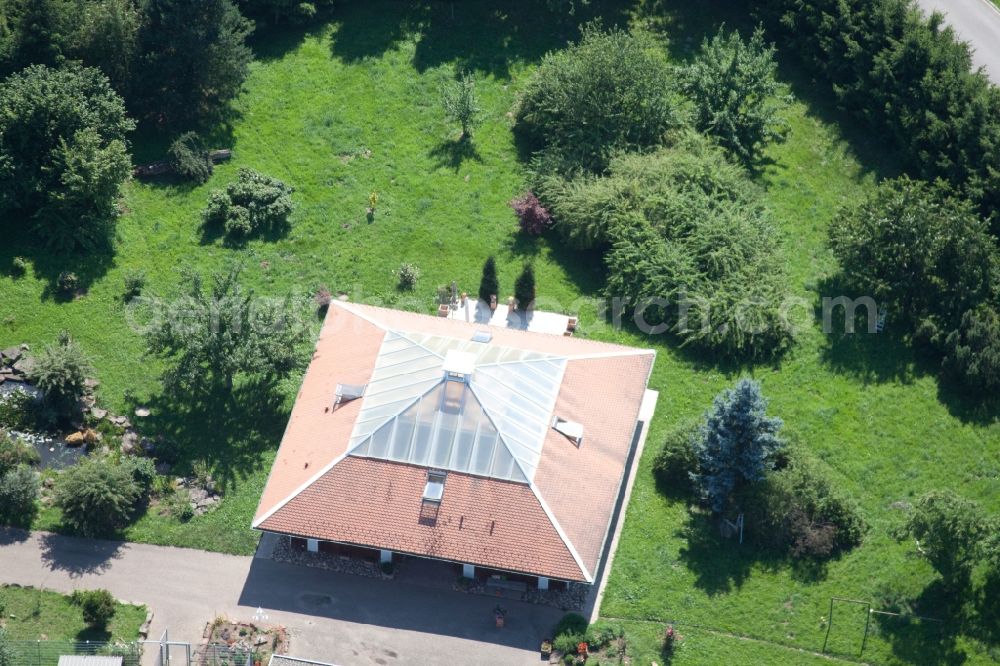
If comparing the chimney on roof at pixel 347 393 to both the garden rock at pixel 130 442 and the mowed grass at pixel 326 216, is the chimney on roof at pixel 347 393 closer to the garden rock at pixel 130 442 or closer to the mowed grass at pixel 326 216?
the mowed grass at pixel 326 216

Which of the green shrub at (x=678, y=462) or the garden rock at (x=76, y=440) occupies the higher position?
the green shrub at (x=678, y=462)

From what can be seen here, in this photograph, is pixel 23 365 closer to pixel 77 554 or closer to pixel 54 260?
pixel 54 260

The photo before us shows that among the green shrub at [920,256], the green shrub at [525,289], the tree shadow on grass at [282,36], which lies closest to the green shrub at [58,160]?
the tree shadow on grass at [282,36]

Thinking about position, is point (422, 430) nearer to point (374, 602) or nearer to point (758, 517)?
point (374, 602)

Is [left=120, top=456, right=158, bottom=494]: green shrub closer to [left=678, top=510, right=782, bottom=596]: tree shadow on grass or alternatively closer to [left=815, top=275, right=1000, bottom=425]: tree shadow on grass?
[left=678, top=510, right=782, bottom=596]: tree shadow on grass

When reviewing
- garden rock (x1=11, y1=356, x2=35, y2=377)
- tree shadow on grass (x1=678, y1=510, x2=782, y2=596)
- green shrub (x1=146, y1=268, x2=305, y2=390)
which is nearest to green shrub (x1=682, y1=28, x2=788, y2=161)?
tree shadow on grass (x1=678, y1=510, x2=782, y2=596)

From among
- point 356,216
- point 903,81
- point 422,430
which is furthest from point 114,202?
point 903,81

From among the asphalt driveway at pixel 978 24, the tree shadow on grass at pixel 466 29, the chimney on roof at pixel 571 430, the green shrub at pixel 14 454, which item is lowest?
the green shrub at pixel 14 454

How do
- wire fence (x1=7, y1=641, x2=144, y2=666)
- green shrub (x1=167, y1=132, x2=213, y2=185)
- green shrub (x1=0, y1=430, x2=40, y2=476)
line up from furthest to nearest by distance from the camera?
green shrub (x1=167, y1=132, x2=213, y2=185) → green shrub (x1=0, y1=430, x2=40, y2=476) → wire fence (x1=7, y1=641, x2=144, y2=666)
